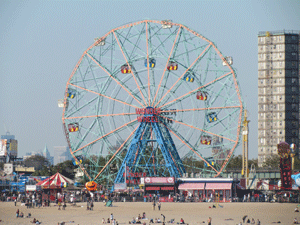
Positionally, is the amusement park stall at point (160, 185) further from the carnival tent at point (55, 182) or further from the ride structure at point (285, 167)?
the ride structure at point (285, 167)

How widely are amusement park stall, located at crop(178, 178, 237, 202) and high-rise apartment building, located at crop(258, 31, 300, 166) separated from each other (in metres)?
60.2

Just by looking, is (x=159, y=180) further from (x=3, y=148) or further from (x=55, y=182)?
(x=3, y=148)

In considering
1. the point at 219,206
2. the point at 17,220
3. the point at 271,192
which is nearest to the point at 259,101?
the point at 271,192

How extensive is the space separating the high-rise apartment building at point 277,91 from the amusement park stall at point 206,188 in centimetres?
6023

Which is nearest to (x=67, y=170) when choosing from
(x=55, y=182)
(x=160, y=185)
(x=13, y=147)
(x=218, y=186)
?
(x=13, y=147)

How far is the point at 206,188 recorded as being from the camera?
7931 centimetres

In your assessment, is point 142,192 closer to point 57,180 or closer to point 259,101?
point 57,180

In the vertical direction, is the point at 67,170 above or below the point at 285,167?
below

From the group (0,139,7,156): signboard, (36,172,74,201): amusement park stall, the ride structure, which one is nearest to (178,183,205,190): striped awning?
the ride structure

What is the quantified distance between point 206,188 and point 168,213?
17.5 m

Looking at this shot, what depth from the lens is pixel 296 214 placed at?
6222 cm

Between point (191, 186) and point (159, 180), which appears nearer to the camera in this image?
point (159, 180)

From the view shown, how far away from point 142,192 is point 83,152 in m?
9.73

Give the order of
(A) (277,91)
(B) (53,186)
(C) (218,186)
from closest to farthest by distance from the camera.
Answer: (C) (218,186) → (B) (53,186) → (A) (277,91)
